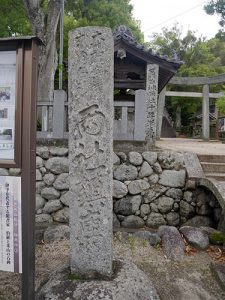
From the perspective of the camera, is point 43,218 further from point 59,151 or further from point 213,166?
point 213,166

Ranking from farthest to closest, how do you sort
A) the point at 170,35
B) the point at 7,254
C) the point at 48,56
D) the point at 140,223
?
the point at 170,35 → the point at 48,56 → the point at 140,223 → the point at 7,254

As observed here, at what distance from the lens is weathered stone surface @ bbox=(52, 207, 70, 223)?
→ 5125mm

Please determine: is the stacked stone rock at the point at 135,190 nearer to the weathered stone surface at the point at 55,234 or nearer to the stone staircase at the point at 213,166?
the stone staircase at the point at 213,166

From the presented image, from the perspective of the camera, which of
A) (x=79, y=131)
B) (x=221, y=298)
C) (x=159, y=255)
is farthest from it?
(x=159, y=255)

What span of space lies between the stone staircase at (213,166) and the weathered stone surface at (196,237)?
1.18 meters

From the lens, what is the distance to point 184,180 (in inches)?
202

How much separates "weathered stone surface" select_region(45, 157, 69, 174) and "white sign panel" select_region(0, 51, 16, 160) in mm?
3264

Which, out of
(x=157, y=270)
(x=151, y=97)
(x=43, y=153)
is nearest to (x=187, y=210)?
(x=157, y=270)

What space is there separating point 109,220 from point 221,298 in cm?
146

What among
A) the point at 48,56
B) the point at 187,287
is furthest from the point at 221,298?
the point at 48,56

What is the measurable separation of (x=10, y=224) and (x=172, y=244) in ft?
8.08

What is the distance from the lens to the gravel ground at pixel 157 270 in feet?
9.39

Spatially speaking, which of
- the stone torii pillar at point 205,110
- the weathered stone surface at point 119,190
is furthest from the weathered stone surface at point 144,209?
the stone torii pillar at point 205,110

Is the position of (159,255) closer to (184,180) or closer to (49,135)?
(184,180)
